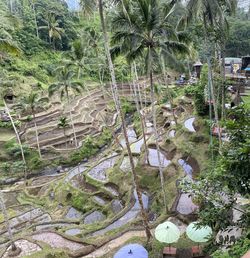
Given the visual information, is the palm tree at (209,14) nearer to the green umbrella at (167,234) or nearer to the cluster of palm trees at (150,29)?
the cluster of palm trees at (150,29)

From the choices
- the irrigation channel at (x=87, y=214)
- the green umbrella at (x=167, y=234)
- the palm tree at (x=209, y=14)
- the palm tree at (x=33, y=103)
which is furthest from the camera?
the palm tree at (x=33, y=103)

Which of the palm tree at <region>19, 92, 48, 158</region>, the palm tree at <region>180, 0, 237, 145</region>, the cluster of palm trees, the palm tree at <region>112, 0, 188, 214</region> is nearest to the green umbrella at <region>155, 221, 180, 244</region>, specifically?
the cluster of palm trees

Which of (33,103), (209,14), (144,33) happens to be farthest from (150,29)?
(33,103)

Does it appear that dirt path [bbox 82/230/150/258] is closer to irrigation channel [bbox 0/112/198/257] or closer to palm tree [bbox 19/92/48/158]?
irrigation channel [bbox 0/112/198/257]

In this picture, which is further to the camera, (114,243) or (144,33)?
(114,243)

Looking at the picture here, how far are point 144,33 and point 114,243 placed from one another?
10.9 meters

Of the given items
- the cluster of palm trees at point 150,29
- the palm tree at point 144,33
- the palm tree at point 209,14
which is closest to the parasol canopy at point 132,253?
the cluster of palm trees at point 150,29

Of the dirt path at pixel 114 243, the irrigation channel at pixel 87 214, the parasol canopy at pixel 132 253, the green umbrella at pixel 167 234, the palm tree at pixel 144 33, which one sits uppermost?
the palm tree at pixel 144 33

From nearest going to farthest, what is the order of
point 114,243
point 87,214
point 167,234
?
point 167,234 < point 114,243 < point 87,214

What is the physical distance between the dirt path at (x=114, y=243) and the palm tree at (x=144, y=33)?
28.6 ft

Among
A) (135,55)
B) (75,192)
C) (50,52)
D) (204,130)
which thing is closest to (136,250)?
(135,55)

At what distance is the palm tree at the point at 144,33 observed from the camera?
1564 centimetres

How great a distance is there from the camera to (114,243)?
16531mm

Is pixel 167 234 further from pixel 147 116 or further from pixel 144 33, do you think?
pixel 147 116
